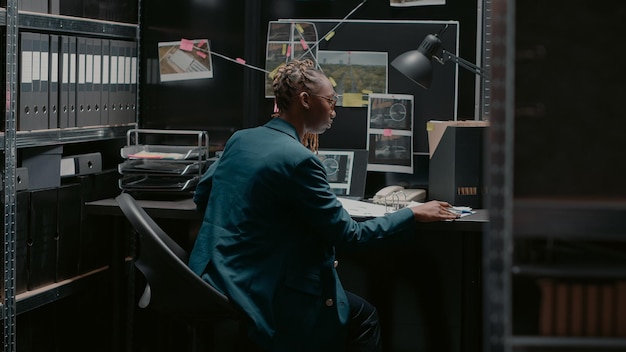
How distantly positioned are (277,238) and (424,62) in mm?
967

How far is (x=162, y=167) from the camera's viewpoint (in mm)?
3256

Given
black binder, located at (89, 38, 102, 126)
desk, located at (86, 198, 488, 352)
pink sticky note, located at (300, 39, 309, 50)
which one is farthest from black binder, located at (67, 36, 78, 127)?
pink sticky note, located at (300, 39, 309, 50)

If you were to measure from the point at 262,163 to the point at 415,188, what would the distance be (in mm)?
1109

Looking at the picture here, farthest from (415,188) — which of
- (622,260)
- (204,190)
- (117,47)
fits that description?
(622,260)

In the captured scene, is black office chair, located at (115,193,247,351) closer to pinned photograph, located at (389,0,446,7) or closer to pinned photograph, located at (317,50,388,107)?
pinned photograph, located at (317,50,388,107)

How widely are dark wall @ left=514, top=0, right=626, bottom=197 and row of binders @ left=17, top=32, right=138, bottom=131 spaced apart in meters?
2.14

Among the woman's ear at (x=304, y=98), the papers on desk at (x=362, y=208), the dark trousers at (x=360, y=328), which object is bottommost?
the dark trousers at (x=360, y=328)

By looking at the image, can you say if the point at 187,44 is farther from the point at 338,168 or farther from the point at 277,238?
the point at 277,238

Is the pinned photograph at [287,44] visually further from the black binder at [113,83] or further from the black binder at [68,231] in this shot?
the black binder at [68,231]

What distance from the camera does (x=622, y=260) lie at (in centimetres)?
113

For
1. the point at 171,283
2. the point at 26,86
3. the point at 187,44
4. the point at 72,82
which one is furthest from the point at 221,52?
the point at 171,283

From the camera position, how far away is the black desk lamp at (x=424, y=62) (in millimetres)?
3127

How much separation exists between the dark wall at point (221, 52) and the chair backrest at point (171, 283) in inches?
45.1

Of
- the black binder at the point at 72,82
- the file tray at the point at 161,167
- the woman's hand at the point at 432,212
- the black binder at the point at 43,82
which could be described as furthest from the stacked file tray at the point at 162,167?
the woman's hand at the point at 432,212
